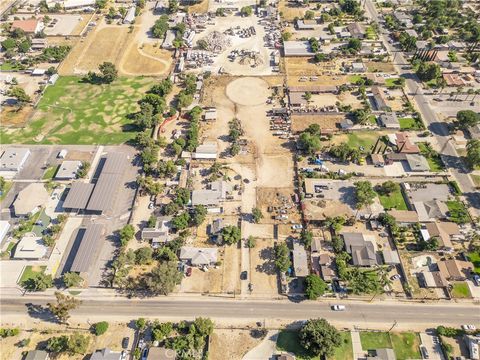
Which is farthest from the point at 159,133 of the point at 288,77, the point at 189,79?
the point at 288,77

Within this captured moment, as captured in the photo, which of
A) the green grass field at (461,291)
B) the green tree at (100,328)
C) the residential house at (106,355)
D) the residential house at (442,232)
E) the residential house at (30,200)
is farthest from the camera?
the residential house at (30,200)

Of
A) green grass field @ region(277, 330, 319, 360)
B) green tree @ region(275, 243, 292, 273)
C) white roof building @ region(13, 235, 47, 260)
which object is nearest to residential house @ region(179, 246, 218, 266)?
green tree @ region(275, 243, 292, 273)

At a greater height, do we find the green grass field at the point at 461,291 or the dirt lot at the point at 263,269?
the dirt lot at the point at 263,269

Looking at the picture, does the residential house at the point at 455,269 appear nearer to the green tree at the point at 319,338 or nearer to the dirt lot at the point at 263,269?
the green tree at the point at 319,338

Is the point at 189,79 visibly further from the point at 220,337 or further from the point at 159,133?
the point at 220,337

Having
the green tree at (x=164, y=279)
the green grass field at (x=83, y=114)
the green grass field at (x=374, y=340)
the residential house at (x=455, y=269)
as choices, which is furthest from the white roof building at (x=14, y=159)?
the residential house at (x=455, y=269)

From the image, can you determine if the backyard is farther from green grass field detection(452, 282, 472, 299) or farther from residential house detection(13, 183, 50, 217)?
residential house detection(13, 183, 50, 217)
